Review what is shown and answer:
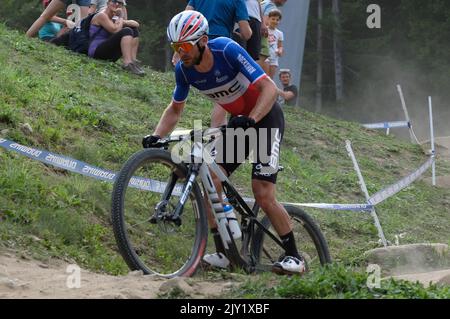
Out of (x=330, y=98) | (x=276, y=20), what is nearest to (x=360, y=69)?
(x=330, y=98)

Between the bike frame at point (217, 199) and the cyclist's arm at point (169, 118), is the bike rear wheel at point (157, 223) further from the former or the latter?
the cyclist's arm at point (169, 118)

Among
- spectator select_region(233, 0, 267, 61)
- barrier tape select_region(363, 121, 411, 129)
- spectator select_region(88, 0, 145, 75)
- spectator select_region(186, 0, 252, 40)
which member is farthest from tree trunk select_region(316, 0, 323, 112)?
spectator select_region(186, 0, 252, 40)

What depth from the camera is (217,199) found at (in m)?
7.13

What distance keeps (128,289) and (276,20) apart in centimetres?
977

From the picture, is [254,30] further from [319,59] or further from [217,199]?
[319,59]

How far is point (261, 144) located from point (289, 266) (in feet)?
3.28

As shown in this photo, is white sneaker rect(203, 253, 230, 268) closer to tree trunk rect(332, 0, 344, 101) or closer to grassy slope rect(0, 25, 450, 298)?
grassy slope rect(0, 25, 450, 298)

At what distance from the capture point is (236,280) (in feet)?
21.4

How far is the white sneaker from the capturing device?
7.14 meters

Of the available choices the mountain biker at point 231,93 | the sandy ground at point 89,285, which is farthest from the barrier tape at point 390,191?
the sandy ground at point 89,285

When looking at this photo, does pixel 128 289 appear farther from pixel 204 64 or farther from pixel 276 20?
pixel 276 20

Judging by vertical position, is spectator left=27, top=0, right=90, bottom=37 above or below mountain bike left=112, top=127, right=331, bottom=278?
above

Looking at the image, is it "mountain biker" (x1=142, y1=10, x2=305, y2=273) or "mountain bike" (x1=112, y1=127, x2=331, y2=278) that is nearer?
"mountain bike" (x1=112, y1=127, x2=331, y2=278)

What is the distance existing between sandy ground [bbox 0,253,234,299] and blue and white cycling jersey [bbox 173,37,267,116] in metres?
1.56
